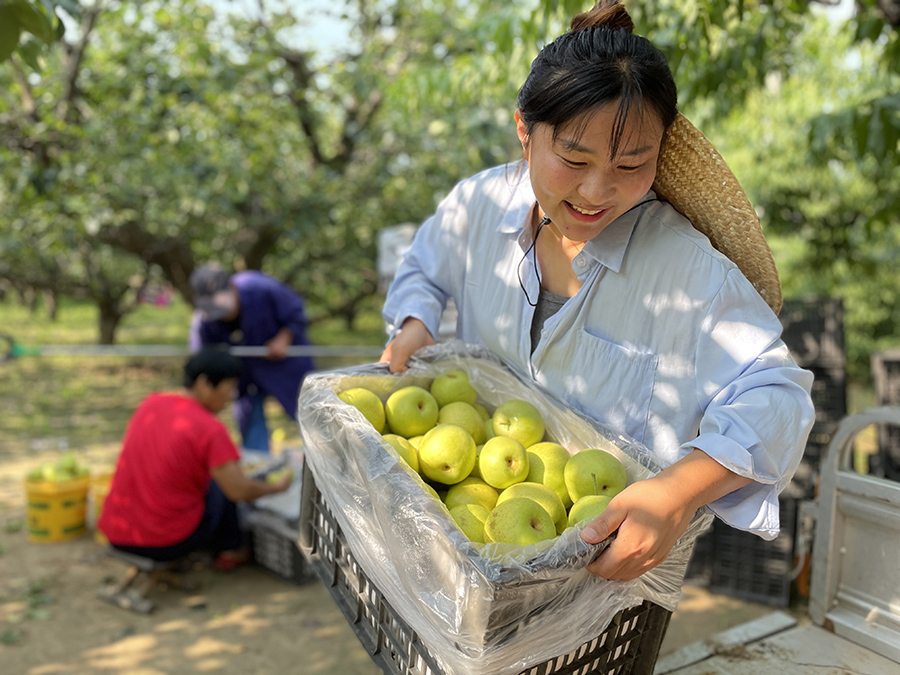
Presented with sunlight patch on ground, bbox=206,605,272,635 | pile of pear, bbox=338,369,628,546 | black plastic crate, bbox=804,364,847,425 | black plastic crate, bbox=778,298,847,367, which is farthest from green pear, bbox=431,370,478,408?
black plastic crate, bbox=804,364,847,425

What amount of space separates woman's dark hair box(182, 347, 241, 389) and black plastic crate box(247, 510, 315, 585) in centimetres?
92

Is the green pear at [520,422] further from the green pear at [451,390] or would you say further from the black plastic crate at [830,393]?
the black plastic crate at [830,393]

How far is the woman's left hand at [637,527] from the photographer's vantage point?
3.97 ft

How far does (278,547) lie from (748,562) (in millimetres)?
2749

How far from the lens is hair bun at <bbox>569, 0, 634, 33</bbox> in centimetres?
147

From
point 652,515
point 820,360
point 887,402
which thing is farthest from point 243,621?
point 887,402

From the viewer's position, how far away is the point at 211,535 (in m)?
4.14

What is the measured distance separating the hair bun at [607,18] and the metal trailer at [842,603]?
4.02ft

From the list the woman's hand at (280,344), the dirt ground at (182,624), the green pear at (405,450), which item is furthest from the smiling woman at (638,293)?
the woman's hand at (280,344)

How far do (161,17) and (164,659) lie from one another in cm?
576

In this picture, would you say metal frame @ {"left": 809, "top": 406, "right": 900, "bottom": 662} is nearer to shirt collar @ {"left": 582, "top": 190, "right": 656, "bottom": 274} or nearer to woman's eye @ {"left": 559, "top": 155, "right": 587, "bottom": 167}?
shirt collar @ {"left": 582, "top": 190, "right": 656, "bottom": 274}

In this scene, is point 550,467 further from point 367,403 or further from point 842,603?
point 842,603

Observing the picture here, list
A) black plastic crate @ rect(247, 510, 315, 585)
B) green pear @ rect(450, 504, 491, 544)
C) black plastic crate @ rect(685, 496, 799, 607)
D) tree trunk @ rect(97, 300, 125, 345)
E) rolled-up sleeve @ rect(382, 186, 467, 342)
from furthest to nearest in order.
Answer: tree trunk @ rect(97, 300, 125, 345) < black plastic crate @ rect(247, 510, 315, 585) < black plastic crate @ rect(685, 496, 799, 607) < rolled-up sleeve @ rect(382, 186, 467, 342) < green pear @ rect(450, 504, 491, 544)

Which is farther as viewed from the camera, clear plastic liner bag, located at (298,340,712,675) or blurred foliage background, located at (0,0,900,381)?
blurred foliage background, located at (0,0,900,381)
